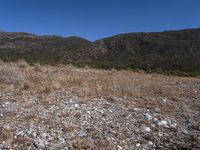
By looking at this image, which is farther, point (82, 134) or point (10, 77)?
point (10, 77)

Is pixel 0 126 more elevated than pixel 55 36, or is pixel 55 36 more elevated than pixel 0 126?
pixel 55 36

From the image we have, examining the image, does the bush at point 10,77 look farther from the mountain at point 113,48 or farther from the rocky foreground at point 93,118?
the mountain at point 113,48

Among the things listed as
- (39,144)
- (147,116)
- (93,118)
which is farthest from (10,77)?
(39,144)

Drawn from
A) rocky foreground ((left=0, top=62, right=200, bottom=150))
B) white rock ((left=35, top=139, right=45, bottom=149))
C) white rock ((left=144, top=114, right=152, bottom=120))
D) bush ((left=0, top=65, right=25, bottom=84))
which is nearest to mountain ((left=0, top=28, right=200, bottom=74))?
bush ((left=0, top=65, right=25, bottom=84))

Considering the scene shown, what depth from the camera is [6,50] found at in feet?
351

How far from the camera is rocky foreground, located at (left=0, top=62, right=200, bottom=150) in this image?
5.45 m

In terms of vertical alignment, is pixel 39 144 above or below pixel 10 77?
below

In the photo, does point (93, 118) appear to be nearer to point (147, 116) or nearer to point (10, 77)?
point (147, 116)

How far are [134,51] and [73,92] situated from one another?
89674 mm

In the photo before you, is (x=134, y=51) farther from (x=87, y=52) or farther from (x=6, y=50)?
(x=6, y=50)

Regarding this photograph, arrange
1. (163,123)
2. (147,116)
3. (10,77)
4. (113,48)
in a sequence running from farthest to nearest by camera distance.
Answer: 1. (113,48)
2. (10,77)
3. (147,116)
4. (163,123)

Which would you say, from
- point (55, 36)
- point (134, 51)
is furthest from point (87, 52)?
point (55, 36)

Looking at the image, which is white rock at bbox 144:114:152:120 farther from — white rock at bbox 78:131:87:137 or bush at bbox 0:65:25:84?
bush at bbox 0:65:25:84

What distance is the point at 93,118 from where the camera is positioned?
6.75 m
